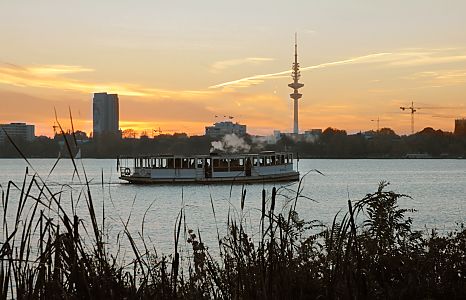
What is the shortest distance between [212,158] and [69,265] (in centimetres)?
6175

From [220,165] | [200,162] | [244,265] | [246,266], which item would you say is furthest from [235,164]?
[244,265]

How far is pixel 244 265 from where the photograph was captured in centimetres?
534

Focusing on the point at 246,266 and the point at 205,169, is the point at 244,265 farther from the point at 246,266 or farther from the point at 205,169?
the point at 205,169

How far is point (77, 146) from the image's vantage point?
15.4 ft

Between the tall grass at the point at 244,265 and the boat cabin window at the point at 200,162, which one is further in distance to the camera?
the boat cabin window at the point at 200,162

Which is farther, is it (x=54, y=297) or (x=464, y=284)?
(x=464, y=284)

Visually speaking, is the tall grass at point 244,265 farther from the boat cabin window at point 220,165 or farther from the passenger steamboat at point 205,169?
the boat cabin window at point 220,165

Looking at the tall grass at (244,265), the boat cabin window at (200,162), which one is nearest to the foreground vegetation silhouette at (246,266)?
the tall grass at (244,265)

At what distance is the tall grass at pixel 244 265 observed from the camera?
4613mm

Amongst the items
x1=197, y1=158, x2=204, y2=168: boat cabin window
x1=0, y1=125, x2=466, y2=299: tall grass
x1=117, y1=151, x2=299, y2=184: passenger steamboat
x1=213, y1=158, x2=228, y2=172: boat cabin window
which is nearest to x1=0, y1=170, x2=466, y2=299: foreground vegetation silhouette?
x1=0, y1=125, x2=466, y2=299: tall grass

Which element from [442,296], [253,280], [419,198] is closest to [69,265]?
[253,280]

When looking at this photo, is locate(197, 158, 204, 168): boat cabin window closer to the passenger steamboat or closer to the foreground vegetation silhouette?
the passenger steamboat

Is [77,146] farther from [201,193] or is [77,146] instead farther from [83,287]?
[201,193]

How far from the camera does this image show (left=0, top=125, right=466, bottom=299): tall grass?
461 centimetres
